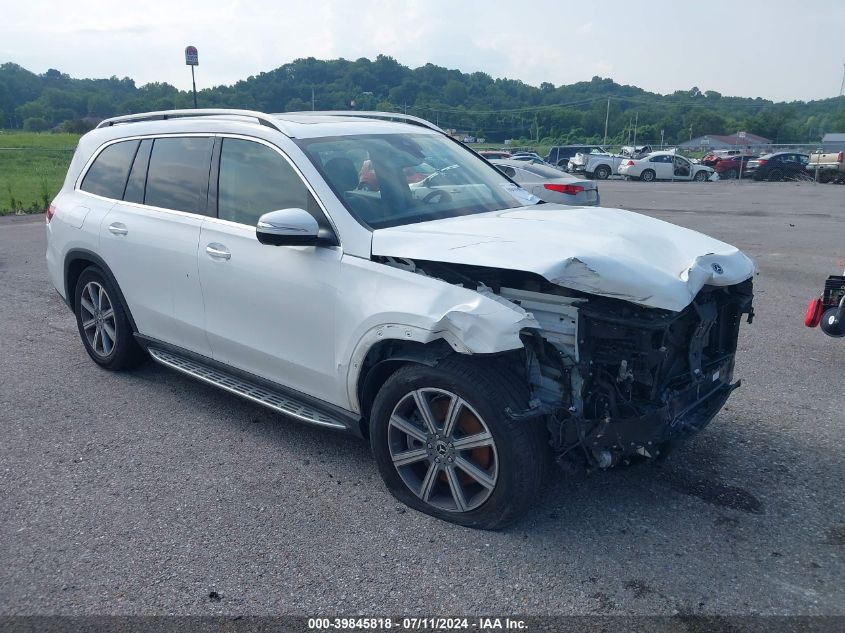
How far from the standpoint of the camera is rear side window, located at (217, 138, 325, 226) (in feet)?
13.7

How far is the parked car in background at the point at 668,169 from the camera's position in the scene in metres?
36.9

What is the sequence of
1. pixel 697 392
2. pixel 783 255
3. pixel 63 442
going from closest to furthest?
1. pixel 697 392
2. pixel 63 442
3. pixel 783 255

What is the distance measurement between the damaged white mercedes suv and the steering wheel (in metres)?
0.01

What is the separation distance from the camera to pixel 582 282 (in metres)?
3.23

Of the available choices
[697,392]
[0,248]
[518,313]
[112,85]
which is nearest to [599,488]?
[697,392]

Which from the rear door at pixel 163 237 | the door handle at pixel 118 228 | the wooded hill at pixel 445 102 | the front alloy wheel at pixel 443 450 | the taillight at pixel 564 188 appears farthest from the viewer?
the wooded hill at pixel 445 102

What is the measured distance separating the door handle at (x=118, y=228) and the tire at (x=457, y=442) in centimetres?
263

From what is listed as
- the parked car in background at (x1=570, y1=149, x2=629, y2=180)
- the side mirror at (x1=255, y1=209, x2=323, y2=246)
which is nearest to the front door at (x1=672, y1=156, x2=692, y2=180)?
the parked car in background at (x1=570, y1=149, x2=629, y2=180)

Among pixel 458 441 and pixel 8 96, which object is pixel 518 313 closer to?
pixel 458 441

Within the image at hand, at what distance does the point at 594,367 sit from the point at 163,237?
118 inches

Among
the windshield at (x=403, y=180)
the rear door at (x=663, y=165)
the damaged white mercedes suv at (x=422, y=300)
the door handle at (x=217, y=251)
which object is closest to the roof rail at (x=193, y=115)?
the damaged white mercedes suv at (x=422, y=300)

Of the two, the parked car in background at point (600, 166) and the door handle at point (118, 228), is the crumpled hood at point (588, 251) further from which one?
the parked car in background at point (600, 166)

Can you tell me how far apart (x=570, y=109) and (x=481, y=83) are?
25273mm

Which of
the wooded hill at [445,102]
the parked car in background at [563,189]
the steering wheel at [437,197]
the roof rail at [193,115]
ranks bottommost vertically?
the parked car in background at [563,189]
